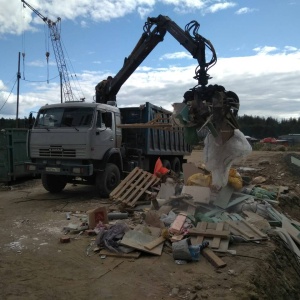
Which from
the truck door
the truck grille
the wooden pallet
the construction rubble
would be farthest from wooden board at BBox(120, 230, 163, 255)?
the truck grille

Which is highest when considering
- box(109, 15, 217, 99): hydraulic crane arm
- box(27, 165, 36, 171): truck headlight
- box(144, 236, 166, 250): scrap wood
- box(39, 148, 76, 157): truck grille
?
box(109, 15, 217, 99): hydraulic crane arm

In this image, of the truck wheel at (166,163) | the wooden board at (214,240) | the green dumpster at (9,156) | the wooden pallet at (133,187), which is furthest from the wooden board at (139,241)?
the green dumpster at (9,156)

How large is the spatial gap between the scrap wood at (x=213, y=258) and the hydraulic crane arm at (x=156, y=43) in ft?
15.2

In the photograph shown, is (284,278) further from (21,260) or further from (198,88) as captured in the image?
(21,260)

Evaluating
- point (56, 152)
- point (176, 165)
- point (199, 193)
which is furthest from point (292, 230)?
point (176, 165)

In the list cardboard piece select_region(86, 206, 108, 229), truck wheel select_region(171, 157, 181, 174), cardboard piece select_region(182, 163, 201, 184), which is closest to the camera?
cardboard piece select_region(86, 206, 108, 229)

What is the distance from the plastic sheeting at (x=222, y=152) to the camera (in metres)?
6.37

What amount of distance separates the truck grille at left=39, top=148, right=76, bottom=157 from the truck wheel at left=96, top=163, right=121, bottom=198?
3.25 ft

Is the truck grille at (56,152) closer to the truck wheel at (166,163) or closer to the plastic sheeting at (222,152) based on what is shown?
the plastic sheeting at (222,152)

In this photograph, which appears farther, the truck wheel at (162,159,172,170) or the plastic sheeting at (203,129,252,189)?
the truck wheel at (162,159,172,170)

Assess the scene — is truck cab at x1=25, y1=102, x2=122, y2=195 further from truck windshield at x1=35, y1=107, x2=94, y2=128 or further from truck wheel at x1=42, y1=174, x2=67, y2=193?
truck wheel at x1=42, y1=174, x2=67, y2=193

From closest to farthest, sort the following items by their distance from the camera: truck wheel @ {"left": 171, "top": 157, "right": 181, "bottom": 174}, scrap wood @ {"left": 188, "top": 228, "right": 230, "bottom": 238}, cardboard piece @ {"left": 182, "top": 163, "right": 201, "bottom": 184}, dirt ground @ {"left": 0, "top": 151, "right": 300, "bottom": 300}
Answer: dirt ground @ {"left": 0, "top": 151, "right": 300, "bottom": 300} < scrap wood @ {"left": 188, "top": 228, "right": 230, "bottom": 238} < cardboard piece @ {"left": 182, "top": 163, "right": 201, "bottom": 184} < truck wheel @ {"left": 171, "top": 157, "right": 181, "bottom": 174}

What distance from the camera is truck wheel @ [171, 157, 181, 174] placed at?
48.4 feet

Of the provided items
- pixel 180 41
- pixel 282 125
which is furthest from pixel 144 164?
pixel 282 125
